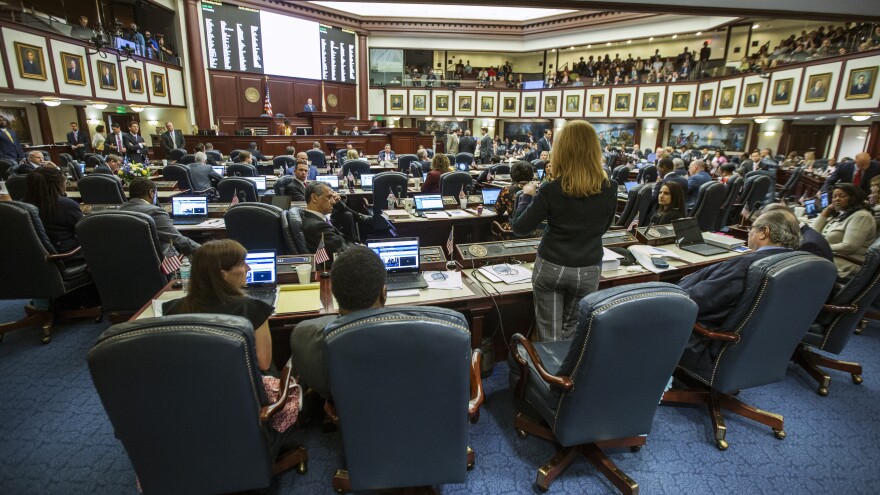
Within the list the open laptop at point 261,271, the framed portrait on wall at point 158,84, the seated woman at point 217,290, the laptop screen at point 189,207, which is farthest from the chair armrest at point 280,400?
the framed portrait on wall at point 158,84

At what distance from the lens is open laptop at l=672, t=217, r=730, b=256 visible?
359 cm

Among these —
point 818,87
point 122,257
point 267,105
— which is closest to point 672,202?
point 122,257

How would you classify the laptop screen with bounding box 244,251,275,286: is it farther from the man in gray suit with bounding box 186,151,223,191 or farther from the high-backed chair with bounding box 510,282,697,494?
the man in gray suit with bounding box 186,151,223,191

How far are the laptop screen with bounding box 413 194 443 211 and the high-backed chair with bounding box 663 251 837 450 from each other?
3295 millimetres

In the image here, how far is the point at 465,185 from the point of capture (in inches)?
255

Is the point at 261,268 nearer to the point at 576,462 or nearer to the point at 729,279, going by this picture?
the point at 576,462

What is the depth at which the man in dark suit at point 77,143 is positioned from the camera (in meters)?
10.3

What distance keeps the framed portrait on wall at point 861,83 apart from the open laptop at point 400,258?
1109cm

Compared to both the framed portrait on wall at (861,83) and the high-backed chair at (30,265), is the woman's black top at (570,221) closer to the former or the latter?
the high-backed chair at (30,265)

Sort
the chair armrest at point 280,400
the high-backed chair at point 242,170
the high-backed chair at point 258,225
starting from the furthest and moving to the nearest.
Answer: the high-backed chair at point 242,170
the high-backed chair at point 258,225
the chair armrest at point 280,400

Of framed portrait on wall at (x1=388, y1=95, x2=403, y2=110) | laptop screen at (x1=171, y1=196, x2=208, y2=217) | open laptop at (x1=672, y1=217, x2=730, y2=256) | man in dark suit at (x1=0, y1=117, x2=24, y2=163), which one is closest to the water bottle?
laptop screen at (x1=171, y1=196, x2=208, y2=217)

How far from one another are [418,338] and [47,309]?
3762 millimetres

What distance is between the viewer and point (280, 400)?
5.52 feet

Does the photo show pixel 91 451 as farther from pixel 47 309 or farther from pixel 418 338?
pixel 418 338
